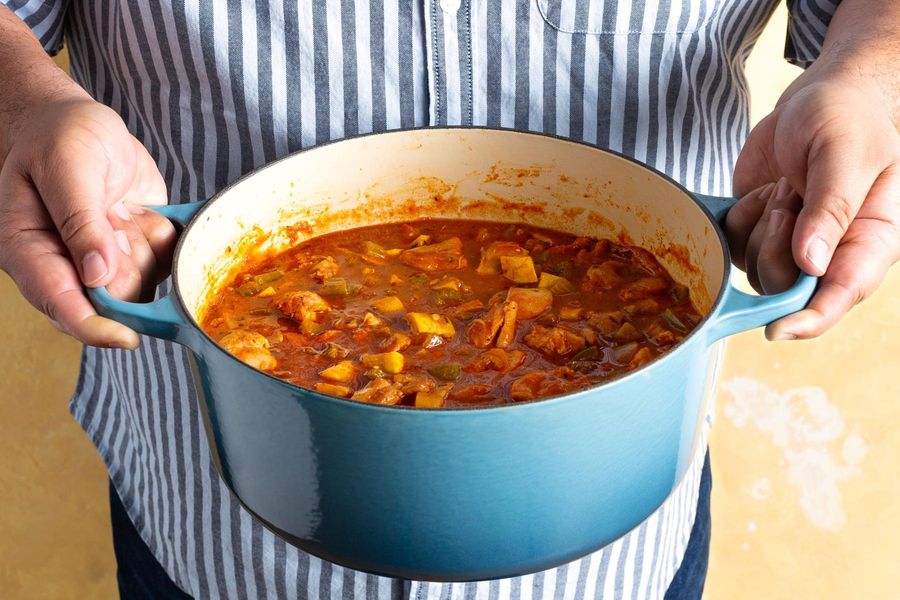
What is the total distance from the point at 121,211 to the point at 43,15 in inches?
21.1

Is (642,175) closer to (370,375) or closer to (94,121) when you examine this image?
(370,375)

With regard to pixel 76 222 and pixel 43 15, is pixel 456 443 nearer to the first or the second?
pixel 76 222

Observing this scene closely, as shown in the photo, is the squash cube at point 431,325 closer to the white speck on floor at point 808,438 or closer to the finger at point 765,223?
the finger at point 765,223

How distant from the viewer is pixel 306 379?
122cm

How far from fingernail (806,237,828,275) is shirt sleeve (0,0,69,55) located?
3.75 feet

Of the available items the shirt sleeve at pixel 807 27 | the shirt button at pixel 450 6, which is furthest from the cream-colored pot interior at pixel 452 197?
the shirt sleeve at pixel 807 27

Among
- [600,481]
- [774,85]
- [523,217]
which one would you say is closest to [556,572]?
[523,217]

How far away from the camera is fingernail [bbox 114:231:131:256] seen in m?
1.18

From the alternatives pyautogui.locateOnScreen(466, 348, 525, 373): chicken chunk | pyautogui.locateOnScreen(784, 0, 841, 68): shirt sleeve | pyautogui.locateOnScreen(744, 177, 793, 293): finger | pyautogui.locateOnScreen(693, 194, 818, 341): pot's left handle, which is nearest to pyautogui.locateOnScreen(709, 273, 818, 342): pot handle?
pyautogui.locateOnScreen(693, 194, 818, 341): pot's left handle

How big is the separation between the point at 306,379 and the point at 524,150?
Answer: 0.43 meters

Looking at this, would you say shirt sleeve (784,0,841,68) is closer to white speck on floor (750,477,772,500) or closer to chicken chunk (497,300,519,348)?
chicken chunk (497,300,519,348)

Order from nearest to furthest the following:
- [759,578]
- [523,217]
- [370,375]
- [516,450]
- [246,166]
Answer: [516,450] → [370,375] → [523,217] → [246,166] → [759,578]

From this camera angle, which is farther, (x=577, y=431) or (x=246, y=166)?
(x=246, y=166)

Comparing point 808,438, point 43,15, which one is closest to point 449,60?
point 43,15
